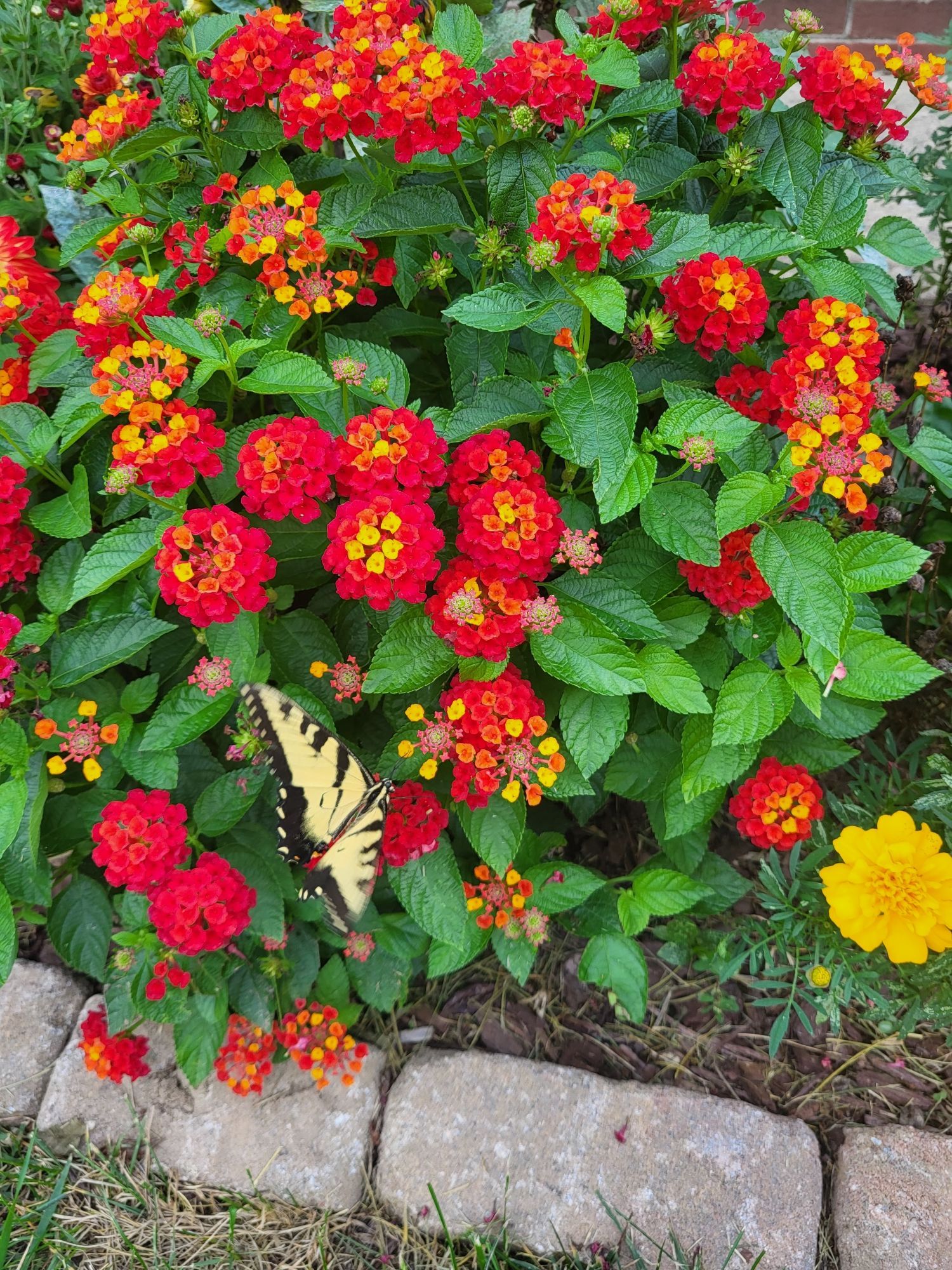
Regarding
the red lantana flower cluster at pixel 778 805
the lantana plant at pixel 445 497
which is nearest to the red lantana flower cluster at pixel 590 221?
the lantana plant at pixel 445 497

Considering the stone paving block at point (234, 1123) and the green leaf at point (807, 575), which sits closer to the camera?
Answer: the green leaf at point (807, 575)

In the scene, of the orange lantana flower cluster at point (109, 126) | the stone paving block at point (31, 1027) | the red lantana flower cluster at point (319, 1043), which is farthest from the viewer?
the stone paving block at point (31, 1027)

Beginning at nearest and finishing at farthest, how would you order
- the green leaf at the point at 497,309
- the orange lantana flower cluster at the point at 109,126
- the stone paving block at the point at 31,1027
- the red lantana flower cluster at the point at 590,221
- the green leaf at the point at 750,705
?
the red lantana flower cluster at the point at 590,221 → the green leaf at the point at 497,309 → the green leaf at the point at 750,705 → the orange lantana flower cluster at the point at 109,126 → the stone paving block at the point at 31,1027

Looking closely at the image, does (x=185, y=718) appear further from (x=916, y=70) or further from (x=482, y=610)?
(x=916, y=70)

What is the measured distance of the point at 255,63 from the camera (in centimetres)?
159

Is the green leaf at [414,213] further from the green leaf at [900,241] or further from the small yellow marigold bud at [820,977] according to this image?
the small yellow marigold bud at [820,977]

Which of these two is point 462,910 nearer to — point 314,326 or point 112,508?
point 112,508

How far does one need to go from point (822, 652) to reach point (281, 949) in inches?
47.2

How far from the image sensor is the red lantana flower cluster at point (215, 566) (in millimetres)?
1388

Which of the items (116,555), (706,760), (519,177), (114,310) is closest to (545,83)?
(519,177)

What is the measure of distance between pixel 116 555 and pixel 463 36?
1.08 m

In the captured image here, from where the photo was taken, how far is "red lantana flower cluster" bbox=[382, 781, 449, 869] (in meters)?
1.62

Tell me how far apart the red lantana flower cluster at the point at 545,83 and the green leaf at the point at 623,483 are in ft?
1.79

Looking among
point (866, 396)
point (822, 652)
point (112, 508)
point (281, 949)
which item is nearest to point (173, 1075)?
point (281, 949)
